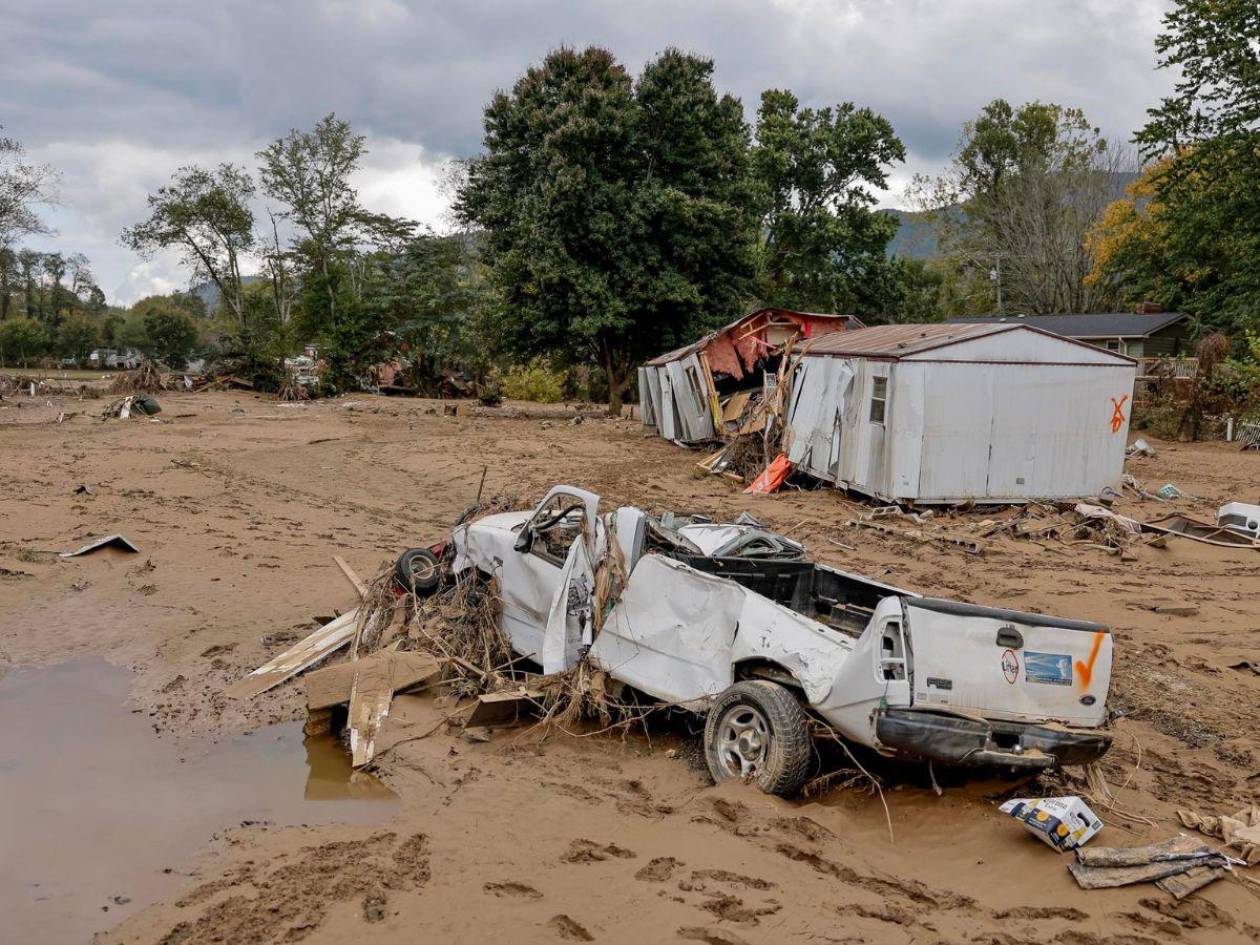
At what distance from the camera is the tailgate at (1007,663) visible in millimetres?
5008

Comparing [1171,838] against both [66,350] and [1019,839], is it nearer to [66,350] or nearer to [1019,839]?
[1019,839]

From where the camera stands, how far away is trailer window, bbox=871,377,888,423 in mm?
15848

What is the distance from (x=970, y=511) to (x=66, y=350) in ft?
210

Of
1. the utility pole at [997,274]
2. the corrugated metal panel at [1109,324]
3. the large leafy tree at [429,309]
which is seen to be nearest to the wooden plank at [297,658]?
the corrugated metal panel at [1109,324]

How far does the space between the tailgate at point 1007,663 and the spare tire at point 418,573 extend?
15.6 feet

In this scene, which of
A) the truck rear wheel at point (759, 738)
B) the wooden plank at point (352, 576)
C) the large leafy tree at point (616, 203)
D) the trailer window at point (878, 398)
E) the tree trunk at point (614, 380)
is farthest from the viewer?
the tree trunk at point (614, 380)

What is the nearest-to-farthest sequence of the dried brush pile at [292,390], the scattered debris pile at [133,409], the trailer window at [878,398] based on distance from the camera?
1. the trailer window at [878,398]
2. the scattered debris pile at [133,409]
3. the dried brush pile at [292,390]

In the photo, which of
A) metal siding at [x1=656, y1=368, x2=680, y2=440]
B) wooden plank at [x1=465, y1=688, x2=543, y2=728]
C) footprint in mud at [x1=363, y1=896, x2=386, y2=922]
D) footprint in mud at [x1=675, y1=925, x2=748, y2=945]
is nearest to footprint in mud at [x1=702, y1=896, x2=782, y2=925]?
footprint in mud at [x1=675, y1=925, x2=748, y2=945]

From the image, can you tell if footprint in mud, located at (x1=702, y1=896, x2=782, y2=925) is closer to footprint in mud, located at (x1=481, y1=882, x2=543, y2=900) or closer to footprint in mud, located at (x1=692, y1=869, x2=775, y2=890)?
footprint in mud, located at (x1=692, y1=869, x2=775, y2=890)

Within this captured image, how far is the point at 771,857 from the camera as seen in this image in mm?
4672

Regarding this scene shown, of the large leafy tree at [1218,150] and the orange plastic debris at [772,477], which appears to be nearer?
the orange plastic debris at [772,477]

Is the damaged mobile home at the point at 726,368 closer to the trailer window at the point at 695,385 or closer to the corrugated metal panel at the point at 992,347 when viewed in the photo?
the trailer window at the point at 695,385

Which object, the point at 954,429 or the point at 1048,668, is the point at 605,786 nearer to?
the point at 1048,668

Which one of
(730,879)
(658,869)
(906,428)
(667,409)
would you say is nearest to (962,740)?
(730,879)
